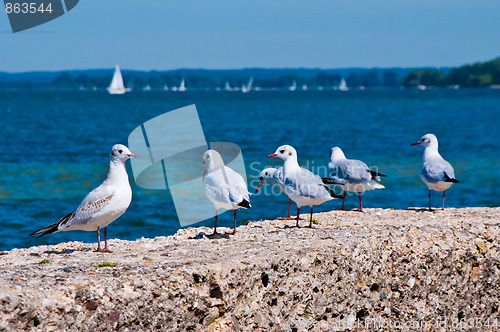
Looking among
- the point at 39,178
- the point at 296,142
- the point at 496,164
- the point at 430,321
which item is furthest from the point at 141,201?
the point at 296,142

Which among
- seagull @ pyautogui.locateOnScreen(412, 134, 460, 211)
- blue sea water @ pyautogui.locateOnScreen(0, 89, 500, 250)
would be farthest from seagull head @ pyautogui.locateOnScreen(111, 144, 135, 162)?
seagull @ pyautogui.locateOnScreen(412, 134, 460, 211)

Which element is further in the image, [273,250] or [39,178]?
[39,178]

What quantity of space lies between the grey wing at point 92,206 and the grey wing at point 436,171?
18.3 feet

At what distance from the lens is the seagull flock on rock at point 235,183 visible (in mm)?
6930

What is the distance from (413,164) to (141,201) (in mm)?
11846

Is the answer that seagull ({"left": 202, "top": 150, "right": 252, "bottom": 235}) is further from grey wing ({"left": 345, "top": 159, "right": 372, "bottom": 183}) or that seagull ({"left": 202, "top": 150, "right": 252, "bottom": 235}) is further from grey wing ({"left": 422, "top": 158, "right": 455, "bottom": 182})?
grey wing ({"left": 422, "top": 158, "right": 455, "bottom": 182})

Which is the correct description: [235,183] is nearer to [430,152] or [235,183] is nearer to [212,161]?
[212,161]

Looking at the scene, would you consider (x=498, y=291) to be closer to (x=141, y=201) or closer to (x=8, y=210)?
(x=141, y=201)

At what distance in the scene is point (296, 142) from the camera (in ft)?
116

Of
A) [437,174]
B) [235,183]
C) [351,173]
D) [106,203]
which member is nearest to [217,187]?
[235,183]

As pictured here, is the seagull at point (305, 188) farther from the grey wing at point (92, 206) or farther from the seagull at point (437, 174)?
the seagull at point (437, 174)

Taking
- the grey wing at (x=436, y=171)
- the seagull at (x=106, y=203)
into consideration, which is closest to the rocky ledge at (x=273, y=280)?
the seagull at (x=106, y=203)

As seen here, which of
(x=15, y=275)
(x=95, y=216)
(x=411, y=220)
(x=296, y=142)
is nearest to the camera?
(x=15, y=275)

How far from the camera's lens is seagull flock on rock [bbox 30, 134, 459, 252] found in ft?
22.7
